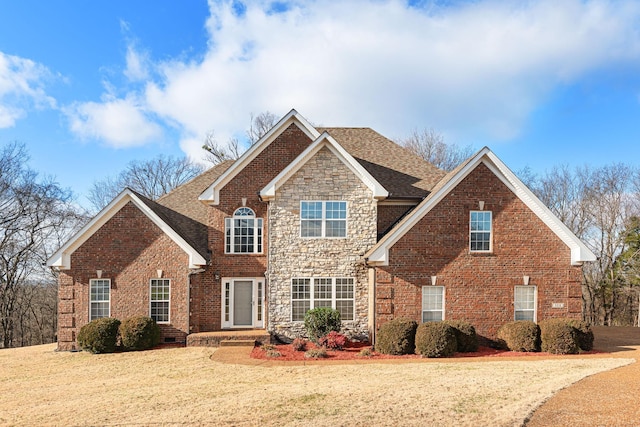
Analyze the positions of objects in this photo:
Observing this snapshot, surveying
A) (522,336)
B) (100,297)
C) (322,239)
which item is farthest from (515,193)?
(100,297)

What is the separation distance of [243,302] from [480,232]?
9.49 metres

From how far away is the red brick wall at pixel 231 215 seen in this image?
62.4 feet

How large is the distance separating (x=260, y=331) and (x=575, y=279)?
11.5m

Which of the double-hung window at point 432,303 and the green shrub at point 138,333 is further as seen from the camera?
the green shrub at point 138,333

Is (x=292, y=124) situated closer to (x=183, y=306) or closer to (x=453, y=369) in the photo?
(x=183, y=306)

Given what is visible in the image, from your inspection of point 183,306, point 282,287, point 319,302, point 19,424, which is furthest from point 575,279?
point 19,424

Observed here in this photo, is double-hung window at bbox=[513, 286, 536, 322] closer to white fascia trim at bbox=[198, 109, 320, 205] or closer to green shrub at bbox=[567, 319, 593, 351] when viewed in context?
green shrub at bbox=[567, 319, 593, 351]

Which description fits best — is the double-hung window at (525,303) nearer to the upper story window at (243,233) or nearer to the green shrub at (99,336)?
the upper story window at (243,233)

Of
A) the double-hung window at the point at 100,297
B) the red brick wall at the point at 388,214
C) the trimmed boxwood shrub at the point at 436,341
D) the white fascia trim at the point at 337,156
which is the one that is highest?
the white fascia trim at the point at 337,156

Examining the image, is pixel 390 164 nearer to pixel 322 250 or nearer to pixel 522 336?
pixel 322 250

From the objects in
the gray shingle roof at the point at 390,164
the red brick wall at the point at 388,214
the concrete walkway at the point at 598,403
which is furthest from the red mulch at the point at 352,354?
the gray shingle roof at the point at 390,164

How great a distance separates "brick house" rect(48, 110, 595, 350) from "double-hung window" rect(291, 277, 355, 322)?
0.04m

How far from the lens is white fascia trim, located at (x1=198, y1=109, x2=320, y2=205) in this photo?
18.9m

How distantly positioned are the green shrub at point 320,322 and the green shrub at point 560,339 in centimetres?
695
